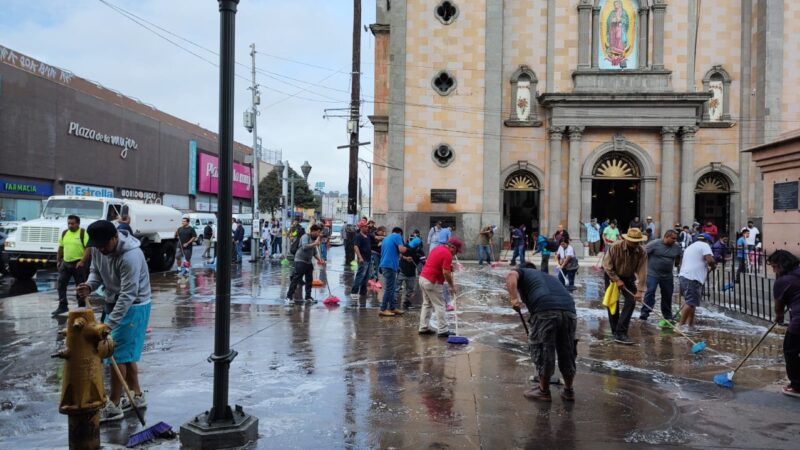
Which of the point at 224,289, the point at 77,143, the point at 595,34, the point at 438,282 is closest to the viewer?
the point at 224,289

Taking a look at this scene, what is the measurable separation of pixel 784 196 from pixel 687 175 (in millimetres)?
16941

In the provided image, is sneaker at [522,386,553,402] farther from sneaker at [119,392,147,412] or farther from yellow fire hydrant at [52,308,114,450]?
yellow fire hydrant at [52,308,114,450]

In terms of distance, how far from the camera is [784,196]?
11086 mm

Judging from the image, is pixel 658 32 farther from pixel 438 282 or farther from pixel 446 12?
pixel 438 282

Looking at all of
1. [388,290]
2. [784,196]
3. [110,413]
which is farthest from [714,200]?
[110,413]

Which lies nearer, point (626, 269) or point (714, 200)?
point (626, 269)

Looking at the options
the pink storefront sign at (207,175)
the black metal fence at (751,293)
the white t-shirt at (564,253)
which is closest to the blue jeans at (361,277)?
the white t-shirt at (564,253)

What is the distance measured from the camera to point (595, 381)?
22.2 ft

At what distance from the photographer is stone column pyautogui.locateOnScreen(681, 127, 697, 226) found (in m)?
26.8

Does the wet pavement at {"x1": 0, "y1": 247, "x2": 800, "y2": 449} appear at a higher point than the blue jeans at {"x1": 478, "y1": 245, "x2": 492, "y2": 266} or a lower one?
lower

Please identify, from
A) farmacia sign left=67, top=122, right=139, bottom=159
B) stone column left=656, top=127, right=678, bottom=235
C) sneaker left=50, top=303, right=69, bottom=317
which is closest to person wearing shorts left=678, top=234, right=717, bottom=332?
sneaker left=50, top=303, right=69, bottom=317

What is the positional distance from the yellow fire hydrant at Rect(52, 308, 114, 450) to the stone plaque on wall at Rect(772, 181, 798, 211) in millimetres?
11329

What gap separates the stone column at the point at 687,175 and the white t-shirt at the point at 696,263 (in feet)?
59.9

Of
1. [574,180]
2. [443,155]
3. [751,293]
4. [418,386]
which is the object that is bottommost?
[418,386]
